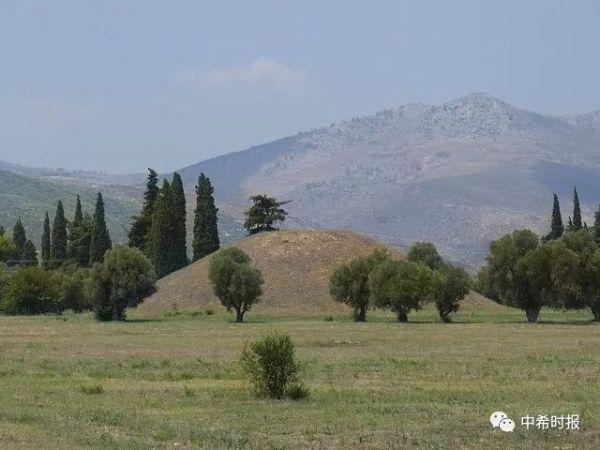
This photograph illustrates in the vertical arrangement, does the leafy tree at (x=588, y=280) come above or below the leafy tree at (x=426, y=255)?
below

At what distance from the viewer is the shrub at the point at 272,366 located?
108 feet

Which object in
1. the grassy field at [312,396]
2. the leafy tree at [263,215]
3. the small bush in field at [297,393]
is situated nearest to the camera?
the grassy field at [312,396]

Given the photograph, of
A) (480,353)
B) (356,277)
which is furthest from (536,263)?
(480,353)

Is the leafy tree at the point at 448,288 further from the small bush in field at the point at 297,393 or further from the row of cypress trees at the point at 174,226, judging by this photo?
the small bush in field at the point at 297,393

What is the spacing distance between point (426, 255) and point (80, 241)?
207ft

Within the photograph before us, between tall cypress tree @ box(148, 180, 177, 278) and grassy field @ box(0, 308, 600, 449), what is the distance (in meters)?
71.2

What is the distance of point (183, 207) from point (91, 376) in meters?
96.5

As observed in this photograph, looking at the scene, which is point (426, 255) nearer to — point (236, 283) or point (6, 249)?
point (236, 283)

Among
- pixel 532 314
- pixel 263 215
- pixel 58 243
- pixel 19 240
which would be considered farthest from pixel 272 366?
pixel 19 240

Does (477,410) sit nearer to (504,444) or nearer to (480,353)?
(504,444)

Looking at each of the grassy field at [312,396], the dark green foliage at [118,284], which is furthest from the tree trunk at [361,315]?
the grassy field at [312,396]

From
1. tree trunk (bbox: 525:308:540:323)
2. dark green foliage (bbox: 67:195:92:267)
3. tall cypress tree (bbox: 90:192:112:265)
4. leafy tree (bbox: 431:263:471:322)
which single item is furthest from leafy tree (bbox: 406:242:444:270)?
dark green foliage (bbox: 67:195:92:267)

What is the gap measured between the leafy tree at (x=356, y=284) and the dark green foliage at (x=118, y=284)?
21.4 m

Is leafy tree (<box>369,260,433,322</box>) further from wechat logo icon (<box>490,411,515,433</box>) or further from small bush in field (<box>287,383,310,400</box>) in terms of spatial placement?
wechat logo icon (<box>490,411,515,433</box>)
